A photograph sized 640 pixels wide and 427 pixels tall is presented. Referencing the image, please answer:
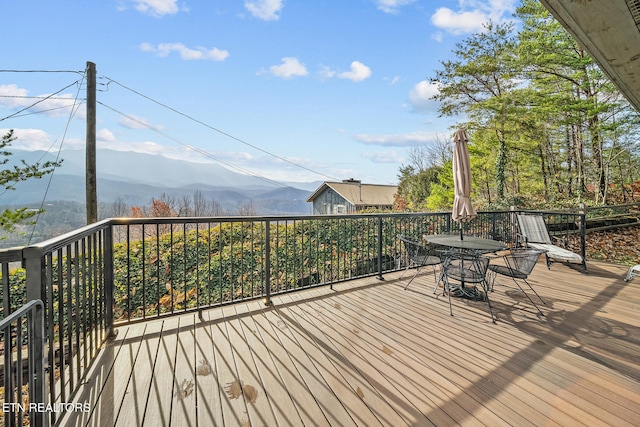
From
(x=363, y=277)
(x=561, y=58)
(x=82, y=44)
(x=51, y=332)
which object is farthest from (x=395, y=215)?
(x=82, y=44)

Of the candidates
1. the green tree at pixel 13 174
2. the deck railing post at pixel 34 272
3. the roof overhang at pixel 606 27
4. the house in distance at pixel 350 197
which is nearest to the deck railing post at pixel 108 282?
the deck railing post at pixel 34 272

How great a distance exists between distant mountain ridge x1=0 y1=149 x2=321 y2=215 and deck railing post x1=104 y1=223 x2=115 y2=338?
4438mm

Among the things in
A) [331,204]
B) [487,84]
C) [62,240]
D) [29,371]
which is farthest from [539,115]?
[29,371]

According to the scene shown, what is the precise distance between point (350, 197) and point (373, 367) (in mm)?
18049

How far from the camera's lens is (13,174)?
5.58 meters

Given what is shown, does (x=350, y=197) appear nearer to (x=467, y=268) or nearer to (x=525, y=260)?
(x=467, y=268)

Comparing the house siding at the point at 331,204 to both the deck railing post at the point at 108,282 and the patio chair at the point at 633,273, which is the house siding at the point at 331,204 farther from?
the deck railing post at the point at 108,282

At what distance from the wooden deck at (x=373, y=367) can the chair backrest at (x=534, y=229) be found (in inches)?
84.3

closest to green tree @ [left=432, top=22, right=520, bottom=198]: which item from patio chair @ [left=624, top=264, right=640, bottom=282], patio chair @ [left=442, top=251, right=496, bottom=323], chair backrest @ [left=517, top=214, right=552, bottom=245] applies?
chair backrest @ [left=517, top=214, right=552, bottom=245]

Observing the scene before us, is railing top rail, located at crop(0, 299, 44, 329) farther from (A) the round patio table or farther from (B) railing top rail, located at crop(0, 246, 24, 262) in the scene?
(A) the round patio table

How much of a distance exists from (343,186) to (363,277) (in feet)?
55.8

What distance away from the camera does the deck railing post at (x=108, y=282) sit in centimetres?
246

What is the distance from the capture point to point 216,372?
205 cm

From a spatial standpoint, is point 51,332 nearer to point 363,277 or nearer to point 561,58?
point 363,277
